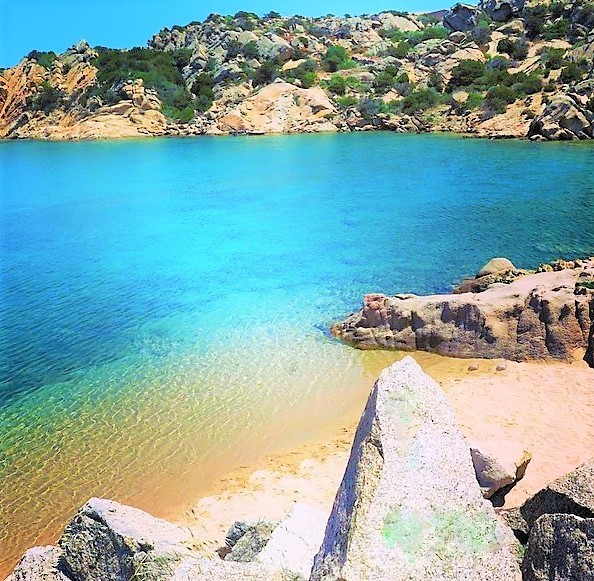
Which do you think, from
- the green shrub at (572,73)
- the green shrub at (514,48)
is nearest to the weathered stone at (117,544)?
the green shrub at (572,73)

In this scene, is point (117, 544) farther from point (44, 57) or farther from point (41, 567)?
point (44, 57)

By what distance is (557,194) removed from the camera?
26484mm

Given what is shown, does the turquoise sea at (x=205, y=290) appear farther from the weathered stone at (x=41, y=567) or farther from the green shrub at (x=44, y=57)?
the green shrub at (x=44, y=57)

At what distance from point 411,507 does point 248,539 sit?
7.23ft

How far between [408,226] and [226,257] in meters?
7.10

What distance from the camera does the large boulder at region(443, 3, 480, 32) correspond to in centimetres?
7544

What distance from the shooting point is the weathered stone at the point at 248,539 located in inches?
185

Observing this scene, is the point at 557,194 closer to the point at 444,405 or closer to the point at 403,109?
the point at 444,405

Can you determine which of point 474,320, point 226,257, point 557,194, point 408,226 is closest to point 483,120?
point 557,194

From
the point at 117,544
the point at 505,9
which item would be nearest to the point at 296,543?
the point at 117,544

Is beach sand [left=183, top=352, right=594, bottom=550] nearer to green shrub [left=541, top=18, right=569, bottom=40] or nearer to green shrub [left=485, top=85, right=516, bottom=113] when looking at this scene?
green shrub [left=485, top=85, right=516, bottom=113]

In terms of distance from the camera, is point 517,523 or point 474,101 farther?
point 474,101

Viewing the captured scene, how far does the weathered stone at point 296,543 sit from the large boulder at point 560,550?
1.47 m

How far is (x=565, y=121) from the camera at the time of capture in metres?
42.9
